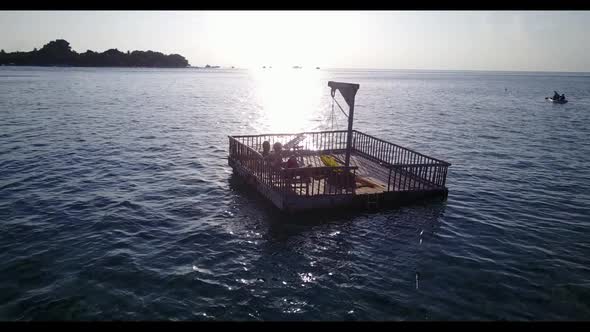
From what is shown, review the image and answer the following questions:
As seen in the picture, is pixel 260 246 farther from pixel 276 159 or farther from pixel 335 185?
pixel 335 185

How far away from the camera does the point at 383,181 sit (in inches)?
885

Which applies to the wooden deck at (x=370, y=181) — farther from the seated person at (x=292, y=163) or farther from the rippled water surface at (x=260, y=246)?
the rippled water surface at (x=260, y=246)

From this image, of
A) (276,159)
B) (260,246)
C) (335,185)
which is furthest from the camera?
(335,185)

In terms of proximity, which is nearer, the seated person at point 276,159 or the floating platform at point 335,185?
the floating platform at point 335,185

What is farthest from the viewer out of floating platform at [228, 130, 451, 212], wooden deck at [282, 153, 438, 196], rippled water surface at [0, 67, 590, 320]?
wooden deck at [282, 153, 438, 196]

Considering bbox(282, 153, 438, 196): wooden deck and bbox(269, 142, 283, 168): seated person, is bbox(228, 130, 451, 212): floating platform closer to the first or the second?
bbox(282, 153, 438, 196): wooden deck

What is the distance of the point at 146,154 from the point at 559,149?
40.7 metres

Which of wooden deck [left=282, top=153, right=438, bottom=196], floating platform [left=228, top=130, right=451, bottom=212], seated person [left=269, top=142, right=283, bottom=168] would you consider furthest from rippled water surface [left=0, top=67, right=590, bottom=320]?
seated person [left=269, top=142, right=283, bottom=168]

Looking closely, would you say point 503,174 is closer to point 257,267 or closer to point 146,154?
point 257,267

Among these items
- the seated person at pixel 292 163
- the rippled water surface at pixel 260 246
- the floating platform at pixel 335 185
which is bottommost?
the rippled water surface at pixel 260 246

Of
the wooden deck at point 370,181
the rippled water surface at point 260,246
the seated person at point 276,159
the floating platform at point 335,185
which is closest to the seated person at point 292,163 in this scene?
the seated person at point 276,159

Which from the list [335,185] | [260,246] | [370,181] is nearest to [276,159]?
[335,185]
